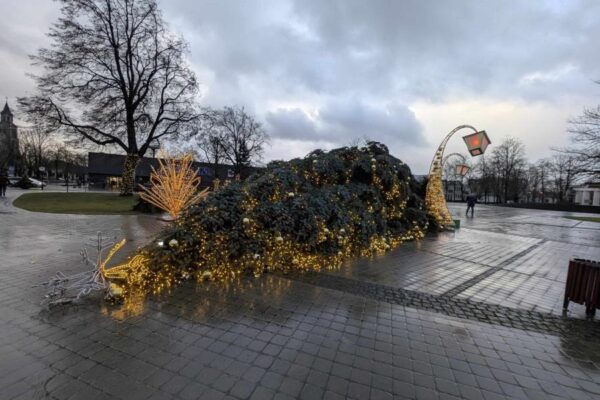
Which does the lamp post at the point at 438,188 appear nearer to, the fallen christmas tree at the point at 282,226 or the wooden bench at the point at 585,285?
the fallen christmas tree at the point at 282,226

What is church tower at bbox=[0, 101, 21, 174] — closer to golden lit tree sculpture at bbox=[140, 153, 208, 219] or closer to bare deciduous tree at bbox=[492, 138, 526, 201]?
golden lit tree sculpture at bbox=[140, 153, 208, 219]

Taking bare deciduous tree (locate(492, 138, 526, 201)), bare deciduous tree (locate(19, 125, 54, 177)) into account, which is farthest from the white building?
bare deciduous tree (locate(19, 125, 54, 177))

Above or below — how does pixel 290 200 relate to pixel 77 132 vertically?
below

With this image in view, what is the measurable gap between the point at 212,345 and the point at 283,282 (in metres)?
2.22

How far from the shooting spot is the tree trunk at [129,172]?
78.4 ft

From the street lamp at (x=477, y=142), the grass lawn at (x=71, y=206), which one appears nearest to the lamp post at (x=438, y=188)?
the street lamp at (x=477, y=142)

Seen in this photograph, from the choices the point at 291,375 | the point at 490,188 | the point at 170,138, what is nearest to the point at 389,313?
the point at 291,375

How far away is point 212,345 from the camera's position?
3070 millimetres

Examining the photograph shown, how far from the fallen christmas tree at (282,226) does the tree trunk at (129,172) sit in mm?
20608

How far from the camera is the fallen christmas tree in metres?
5.05

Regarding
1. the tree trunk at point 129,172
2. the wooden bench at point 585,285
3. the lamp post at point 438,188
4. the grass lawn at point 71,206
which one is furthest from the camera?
the tree trunk at point 129,172

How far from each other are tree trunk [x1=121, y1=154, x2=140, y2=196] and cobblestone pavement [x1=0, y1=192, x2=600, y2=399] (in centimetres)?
2057

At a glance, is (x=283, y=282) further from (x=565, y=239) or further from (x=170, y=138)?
(x=170, y=138)

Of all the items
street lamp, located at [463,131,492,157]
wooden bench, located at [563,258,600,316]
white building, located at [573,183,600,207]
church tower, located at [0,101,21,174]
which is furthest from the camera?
white building, located at [573,183,600,207]
